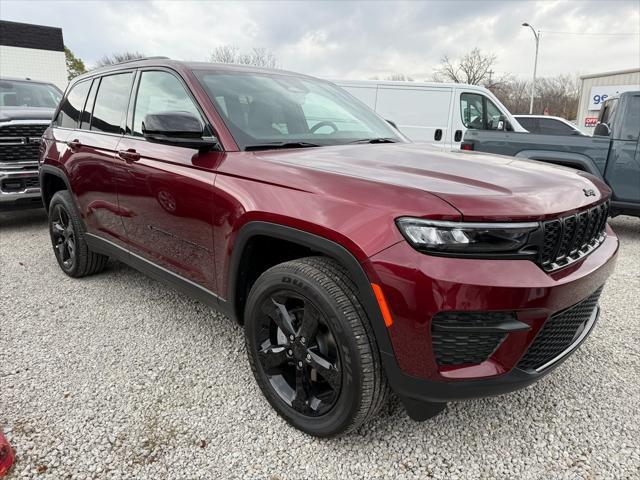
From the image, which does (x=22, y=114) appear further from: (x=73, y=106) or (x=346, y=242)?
(x=346, y=242)

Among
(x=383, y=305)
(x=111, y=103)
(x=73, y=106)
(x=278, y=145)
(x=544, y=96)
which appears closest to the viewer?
(x=383, y=305)

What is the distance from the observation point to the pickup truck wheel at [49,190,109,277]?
396cm

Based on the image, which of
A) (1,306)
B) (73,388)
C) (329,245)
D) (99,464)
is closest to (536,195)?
(329,245)

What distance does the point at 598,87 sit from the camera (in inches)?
965

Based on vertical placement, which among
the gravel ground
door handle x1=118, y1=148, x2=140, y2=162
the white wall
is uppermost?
the white wall

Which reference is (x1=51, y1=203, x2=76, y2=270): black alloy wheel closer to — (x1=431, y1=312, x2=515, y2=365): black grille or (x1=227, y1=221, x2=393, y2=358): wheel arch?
(x1=227, y1=221, x2=393, y2=358): wheel arch

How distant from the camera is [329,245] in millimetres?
1862

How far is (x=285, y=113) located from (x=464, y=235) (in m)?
1.57

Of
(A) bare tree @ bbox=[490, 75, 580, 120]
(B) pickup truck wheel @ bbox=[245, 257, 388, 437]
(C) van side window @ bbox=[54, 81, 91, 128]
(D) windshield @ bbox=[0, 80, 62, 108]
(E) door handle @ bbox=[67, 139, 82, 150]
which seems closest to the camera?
(B) pickup truck wheel @ bbox=[245, 257, 388, 437]

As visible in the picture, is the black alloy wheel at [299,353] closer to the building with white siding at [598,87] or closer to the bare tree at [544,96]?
the building with white siding at [598,87]

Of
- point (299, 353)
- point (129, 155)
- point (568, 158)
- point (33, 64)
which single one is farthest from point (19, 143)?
point (33, 64)

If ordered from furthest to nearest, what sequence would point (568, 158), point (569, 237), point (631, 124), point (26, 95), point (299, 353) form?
point (26, 95), point (568, 158), point (631, 124), point (299, 353), point (569, 237)

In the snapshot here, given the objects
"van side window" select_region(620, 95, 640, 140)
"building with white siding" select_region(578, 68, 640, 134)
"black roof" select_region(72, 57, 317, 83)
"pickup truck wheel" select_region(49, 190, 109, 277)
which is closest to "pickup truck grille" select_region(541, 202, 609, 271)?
"black roof" select_region(72, 57, 317, 83)

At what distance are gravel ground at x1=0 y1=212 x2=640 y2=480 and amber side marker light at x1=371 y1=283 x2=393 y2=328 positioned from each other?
73 centimetres
